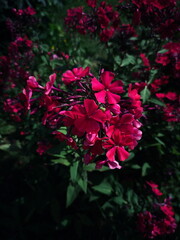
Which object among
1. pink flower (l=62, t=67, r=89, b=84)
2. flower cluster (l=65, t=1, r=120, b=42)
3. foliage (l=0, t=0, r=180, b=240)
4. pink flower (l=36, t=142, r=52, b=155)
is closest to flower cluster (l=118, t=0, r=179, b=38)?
foliage (l=0, t=0, r=180, b=240)

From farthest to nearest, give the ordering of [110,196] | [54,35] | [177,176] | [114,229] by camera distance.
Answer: [54,35] → [177,176] → [110,196] → [114,229]

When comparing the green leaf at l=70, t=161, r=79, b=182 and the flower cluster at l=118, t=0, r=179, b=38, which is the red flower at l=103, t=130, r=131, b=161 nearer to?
the green leaf at l=70, t=161, r=79, b=182

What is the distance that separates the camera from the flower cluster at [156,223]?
1910 millimetres

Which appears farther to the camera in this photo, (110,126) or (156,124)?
(156,124)

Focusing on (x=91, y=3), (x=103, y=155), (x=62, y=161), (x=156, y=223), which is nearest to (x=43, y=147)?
(x=62, y=161)

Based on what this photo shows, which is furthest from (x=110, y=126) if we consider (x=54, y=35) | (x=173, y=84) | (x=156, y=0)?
(x=54, y=35)

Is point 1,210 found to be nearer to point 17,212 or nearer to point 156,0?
point 17,212

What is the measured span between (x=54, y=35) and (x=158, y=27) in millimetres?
3985

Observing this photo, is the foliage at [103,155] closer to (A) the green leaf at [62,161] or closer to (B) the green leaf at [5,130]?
(A) the green leaf at [62,161]

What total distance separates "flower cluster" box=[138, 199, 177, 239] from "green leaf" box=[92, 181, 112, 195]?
392 millimetres

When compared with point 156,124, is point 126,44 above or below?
above

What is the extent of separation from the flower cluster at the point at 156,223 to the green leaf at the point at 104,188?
1.28ft

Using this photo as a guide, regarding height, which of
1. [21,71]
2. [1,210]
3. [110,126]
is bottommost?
[1,210]

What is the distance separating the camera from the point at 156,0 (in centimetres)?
172
